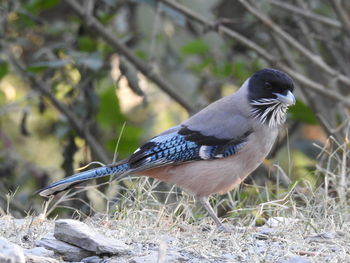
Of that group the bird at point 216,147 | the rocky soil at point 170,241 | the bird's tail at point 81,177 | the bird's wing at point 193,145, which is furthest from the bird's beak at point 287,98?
the bird's tail at point 81,177

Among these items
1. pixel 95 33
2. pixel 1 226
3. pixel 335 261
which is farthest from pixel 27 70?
pixel 335 261

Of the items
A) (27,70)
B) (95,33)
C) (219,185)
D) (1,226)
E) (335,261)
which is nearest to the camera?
(335,261)

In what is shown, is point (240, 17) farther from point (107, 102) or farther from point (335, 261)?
point (335, 261)

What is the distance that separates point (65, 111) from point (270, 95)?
7.66 feet

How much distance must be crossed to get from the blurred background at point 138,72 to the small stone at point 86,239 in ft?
4.87

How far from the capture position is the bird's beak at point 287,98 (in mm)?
6093

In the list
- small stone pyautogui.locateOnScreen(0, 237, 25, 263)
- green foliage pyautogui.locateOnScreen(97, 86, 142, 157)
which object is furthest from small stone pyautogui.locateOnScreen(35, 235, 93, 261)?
green foliage pyautogui.locateOnScreen(97, 86, 142, 157)

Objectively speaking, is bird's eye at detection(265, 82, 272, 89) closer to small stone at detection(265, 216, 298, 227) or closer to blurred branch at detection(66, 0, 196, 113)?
small stone at detection(265, 216, 298, 227)

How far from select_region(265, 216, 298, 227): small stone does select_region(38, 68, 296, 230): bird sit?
0.38 m

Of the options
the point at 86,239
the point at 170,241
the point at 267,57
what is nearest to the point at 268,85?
the point at 267,57

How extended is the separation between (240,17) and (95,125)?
2410mm

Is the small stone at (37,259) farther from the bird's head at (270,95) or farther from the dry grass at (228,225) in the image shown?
the bird's head at (270,95)

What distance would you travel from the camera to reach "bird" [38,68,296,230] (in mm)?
5914

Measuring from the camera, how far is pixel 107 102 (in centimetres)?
843
